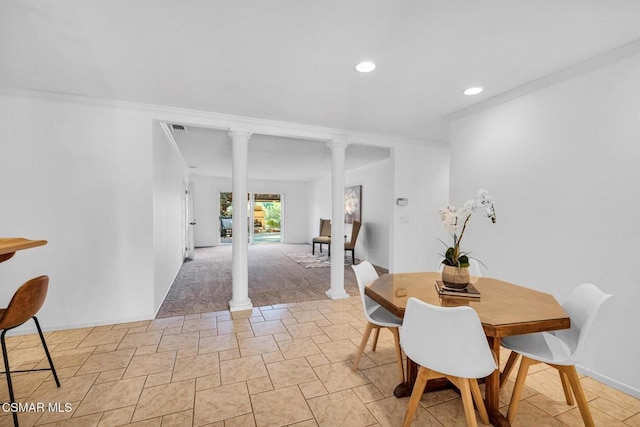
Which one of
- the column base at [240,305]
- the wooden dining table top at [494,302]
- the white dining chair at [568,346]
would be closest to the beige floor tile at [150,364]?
the column base at [240,305]

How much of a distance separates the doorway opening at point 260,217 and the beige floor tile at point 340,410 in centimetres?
780

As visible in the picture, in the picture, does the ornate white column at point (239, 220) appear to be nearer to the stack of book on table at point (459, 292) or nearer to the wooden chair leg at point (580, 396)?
the stack of book on table at point (459, 292)

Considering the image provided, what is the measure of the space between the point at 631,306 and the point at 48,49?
4338 mm

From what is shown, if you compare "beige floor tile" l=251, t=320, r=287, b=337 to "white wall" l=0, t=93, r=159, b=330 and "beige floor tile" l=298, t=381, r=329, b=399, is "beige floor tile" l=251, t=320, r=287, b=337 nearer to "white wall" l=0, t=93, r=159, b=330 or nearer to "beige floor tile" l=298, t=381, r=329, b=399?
"beige floor tile" l=298, t=381, r=329, b=399

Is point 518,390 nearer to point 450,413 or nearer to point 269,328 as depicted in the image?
point 450,413

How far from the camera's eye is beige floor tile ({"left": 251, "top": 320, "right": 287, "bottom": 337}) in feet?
9.14

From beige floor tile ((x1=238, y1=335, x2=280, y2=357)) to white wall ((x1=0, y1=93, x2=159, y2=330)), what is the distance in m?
1.26

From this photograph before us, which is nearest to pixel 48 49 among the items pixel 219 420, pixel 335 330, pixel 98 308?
pixel 98 308

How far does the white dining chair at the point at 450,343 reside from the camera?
1275 millimetres

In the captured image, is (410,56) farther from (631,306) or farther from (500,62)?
(631,306)

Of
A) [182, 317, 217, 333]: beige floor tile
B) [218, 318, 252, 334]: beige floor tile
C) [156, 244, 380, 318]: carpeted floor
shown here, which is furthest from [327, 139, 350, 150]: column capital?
[182, 317, 217, 333]: beige floor tile

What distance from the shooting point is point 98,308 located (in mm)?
2863

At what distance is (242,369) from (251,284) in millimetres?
2542

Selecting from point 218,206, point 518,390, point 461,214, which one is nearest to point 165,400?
point 518,390
